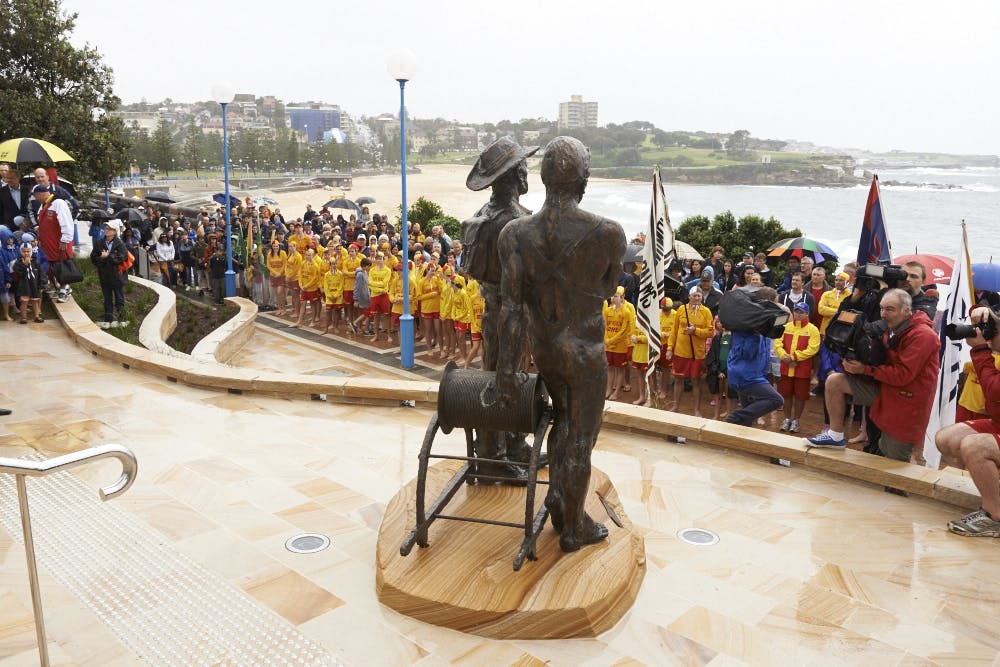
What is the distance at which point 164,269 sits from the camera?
18.3m

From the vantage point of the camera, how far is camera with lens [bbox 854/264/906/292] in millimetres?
6289

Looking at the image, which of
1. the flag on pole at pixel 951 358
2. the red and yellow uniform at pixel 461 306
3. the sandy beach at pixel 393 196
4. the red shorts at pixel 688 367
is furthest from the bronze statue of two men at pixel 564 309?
the sandy beach at pixel 393 196

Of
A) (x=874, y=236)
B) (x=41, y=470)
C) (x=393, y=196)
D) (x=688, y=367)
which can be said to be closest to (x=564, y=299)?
(x=41, y=470)

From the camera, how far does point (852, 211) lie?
9662cm

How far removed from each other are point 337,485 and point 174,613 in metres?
1.78

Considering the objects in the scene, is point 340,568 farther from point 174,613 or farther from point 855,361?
point 855,361

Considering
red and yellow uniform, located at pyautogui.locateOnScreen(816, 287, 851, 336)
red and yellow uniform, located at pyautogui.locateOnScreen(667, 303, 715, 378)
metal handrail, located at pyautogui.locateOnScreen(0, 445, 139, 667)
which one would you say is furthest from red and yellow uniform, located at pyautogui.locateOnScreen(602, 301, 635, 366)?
metal handrail, located at pyautogui.locateOnScreen(0, 445, 139, 667)

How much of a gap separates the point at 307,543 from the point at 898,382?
14.3ft

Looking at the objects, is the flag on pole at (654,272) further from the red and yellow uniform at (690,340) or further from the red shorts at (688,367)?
the red shorts at (688,367)

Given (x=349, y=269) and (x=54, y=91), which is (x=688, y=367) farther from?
(x=54, y=91)

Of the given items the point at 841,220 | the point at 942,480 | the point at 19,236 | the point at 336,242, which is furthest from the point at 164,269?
the point at 841,220

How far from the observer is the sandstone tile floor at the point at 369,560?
3.73 m

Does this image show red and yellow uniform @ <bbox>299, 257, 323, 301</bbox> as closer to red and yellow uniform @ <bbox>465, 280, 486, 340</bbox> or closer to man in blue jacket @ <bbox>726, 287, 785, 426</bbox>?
red and yellow uniform @ <bbox>465, 280, 486, 340</bbox>

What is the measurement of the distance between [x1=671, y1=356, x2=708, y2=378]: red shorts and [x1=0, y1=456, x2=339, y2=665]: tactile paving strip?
633 cm
